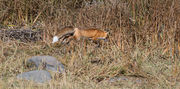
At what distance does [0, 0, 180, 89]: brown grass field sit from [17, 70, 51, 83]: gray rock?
16cm

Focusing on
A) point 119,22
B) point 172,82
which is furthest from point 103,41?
point 172,82

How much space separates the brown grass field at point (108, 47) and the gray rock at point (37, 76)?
16 centimetres

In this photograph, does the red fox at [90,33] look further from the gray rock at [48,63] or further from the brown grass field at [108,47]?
the gray rock at [48,63]

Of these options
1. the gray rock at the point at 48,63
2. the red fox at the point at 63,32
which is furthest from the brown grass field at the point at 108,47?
the red fox at the point at 63,32

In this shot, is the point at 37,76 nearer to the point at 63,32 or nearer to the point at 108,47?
the point at 63,32

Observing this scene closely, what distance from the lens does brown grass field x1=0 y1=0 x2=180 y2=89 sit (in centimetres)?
548

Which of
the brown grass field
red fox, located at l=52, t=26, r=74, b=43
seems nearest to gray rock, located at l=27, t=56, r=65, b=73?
the brown grass field

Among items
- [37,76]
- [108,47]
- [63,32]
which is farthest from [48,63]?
[108,47]

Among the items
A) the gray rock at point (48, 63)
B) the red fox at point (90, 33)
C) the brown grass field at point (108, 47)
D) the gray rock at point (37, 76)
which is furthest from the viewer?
the red fox at point (90, 33)

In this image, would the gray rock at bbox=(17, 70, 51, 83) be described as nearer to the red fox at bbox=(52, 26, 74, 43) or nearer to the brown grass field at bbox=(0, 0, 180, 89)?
the brown grass field at bbox=(0, 0, 180, 89)

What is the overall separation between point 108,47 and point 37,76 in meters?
2.29

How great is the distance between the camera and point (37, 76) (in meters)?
5.47

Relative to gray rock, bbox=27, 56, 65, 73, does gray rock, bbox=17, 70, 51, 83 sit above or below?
below

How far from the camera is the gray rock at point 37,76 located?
5.36 metres
